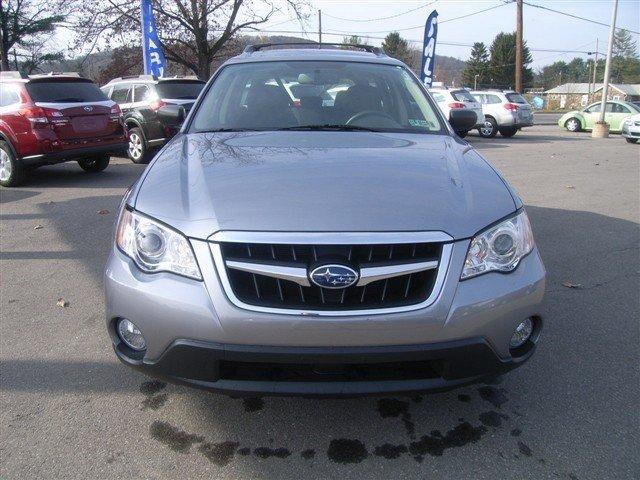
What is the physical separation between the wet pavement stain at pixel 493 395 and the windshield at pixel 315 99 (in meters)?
1.57

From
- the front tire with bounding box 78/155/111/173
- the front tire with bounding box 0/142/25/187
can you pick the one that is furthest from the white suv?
the front tire with bounding box 0/142/25/187

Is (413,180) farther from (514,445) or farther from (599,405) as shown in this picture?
(599,405)

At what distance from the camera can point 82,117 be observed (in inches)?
347

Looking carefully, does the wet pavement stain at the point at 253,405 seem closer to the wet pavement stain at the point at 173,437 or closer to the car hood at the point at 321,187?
the wet pavement stain at the point at 173,437

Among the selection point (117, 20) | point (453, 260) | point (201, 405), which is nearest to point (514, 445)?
point (453, 260)

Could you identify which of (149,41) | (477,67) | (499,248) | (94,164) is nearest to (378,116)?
(499,248)

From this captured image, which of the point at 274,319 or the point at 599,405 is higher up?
the point at 274,319

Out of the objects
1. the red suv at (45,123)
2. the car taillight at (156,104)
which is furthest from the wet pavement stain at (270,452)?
the car taillight at (156,104)

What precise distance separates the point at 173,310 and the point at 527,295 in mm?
1403

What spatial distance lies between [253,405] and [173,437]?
0.40 meters

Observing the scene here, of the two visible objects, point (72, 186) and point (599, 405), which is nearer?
point (599, 405)

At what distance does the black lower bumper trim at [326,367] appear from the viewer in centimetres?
203

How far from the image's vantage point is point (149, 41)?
16203mm

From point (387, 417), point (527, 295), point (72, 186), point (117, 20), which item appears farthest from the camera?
point (117, 20)
